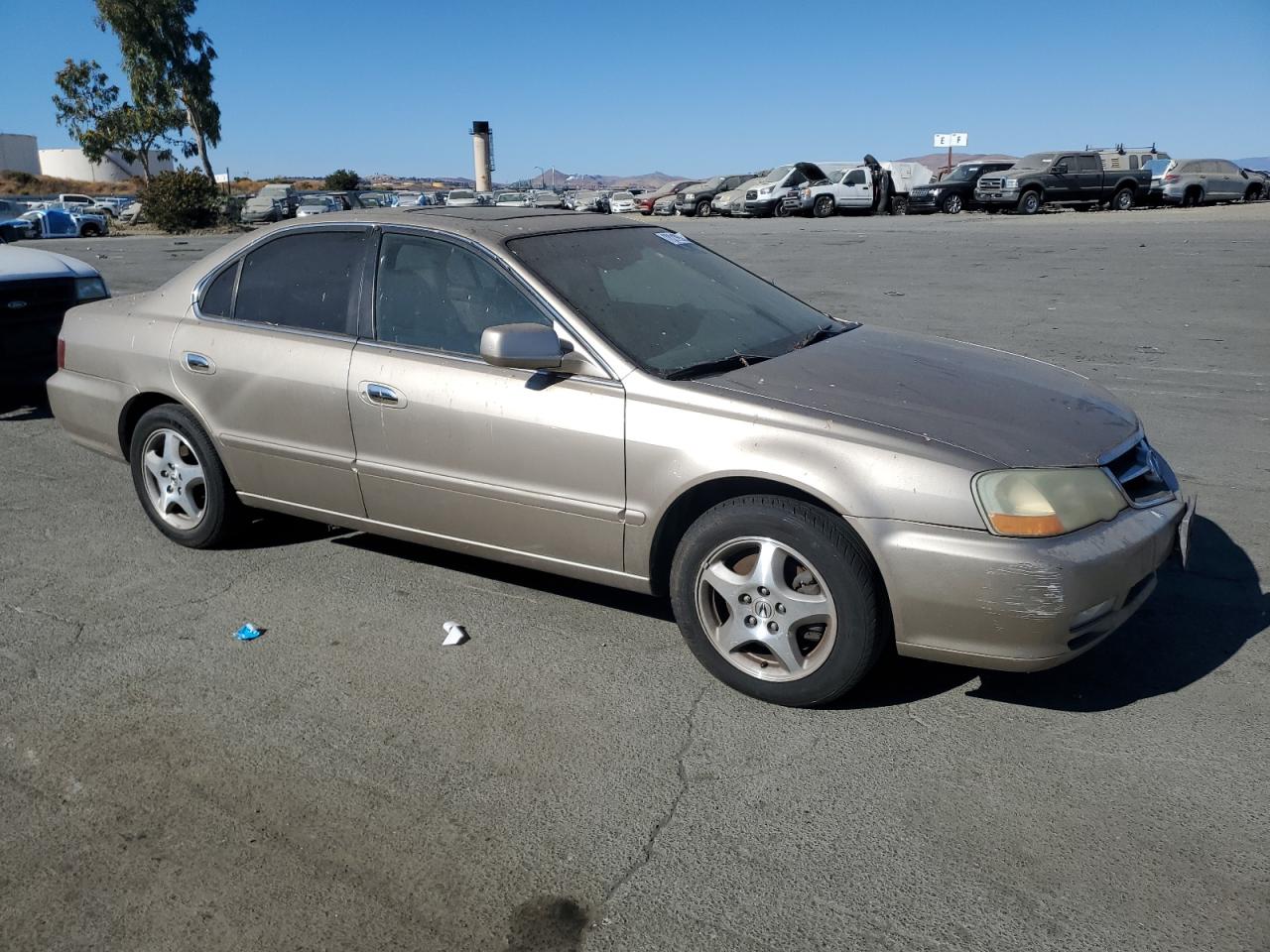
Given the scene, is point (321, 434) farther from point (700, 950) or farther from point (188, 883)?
point (700, 950)

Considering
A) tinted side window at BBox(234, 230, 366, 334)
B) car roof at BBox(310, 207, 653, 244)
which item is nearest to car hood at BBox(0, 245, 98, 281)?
tinted side window at BBox(234, 230, 366, 334)

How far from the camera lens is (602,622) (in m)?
4.18

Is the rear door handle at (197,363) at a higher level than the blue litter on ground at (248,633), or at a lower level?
higher

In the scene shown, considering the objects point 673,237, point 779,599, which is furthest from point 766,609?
point 673,237

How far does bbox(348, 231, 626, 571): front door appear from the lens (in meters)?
3.73

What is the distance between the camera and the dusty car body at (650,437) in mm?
3172

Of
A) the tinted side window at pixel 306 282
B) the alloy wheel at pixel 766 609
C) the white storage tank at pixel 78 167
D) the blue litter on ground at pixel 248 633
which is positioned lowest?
the blue litter on ground at pixel 248 633

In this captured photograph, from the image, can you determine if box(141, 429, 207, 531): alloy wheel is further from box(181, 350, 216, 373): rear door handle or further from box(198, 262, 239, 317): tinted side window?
box(198, 262, 239, 317): tinted side window

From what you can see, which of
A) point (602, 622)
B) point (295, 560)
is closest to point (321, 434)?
point (295, 560)

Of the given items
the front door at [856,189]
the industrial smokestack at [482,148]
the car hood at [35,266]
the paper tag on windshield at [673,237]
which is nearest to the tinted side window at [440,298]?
the paper tag on windshield at [673,237]

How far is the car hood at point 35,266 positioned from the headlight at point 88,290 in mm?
41

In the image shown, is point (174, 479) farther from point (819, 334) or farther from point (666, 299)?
point (819, 334)

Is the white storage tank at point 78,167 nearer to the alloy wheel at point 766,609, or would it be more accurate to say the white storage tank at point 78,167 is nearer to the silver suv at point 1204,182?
the silver suv at point 1204,182

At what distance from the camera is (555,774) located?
3.12 metres
